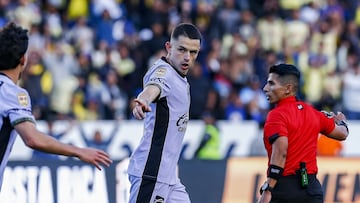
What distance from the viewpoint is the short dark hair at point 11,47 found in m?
7.65

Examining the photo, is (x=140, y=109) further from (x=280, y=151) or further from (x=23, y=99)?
(x=280, y=151)

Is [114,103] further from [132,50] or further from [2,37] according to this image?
[2,37]

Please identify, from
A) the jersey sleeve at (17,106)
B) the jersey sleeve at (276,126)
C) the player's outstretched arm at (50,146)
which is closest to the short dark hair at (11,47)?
the jersey sleeve at (17,106)

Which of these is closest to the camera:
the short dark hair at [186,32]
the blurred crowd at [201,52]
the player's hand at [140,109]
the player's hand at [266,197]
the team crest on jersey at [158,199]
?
the player's hand at [140,109]

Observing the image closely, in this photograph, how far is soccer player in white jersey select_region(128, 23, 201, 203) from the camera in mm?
8906

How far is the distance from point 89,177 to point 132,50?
26.6 ft

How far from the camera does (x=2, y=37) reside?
766 centimetres

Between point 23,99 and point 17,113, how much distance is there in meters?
0.14

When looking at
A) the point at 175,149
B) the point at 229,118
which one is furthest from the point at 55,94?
the point at 175,149

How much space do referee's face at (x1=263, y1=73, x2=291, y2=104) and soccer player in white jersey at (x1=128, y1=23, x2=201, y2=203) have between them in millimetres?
785

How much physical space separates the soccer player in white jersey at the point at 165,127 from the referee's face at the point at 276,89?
785 mm

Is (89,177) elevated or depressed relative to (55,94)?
depressed

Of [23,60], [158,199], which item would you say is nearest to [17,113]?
[23,60]

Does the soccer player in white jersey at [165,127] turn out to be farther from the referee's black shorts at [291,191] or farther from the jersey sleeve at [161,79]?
the referee's black shorts at [291,191]
